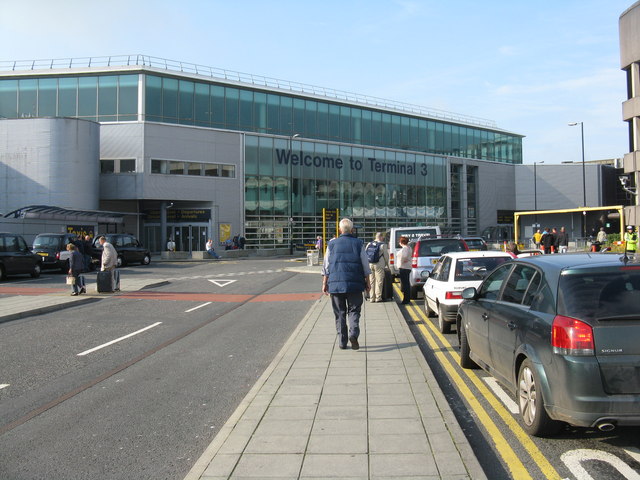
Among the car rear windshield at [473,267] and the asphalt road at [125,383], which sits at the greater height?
the car rear windshield at [473,267]

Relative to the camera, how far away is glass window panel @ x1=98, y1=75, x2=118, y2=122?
154 ft

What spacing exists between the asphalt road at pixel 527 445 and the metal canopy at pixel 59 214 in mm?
30519

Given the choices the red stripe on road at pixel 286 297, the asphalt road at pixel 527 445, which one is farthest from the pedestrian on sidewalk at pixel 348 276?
the red stripe on road at pixel 286 297

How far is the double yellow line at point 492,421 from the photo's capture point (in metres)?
4.12

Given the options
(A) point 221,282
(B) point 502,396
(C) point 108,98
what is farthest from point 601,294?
(C) point 108,98

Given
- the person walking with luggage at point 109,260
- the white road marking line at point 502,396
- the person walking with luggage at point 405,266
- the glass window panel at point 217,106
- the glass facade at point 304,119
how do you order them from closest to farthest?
the white road marking line at point 502,396
the person walking with luggage at point 405,266
the person walking with luggage at point 109,260
the glass facade at point 304,119
the glass window panel at point 217,106

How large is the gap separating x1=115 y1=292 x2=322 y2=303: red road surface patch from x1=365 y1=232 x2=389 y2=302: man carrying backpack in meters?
3.06

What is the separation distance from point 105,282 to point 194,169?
31656 mm

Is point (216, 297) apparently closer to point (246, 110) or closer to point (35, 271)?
point (35, 271)

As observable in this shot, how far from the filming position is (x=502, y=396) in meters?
6.03

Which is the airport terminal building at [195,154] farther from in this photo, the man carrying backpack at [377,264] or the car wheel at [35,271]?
the man carrying backpack at [377,264]

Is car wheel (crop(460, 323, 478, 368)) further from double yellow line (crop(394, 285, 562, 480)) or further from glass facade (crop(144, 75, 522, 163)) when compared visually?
glass facade (crop(144, 75, 522, 163))

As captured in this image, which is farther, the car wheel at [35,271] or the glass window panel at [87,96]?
the glass window panel at [87,96]

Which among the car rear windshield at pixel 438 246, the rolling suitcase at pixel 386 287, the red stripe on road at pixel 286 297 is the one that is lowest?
the red stripe on road at pixel 286 297
